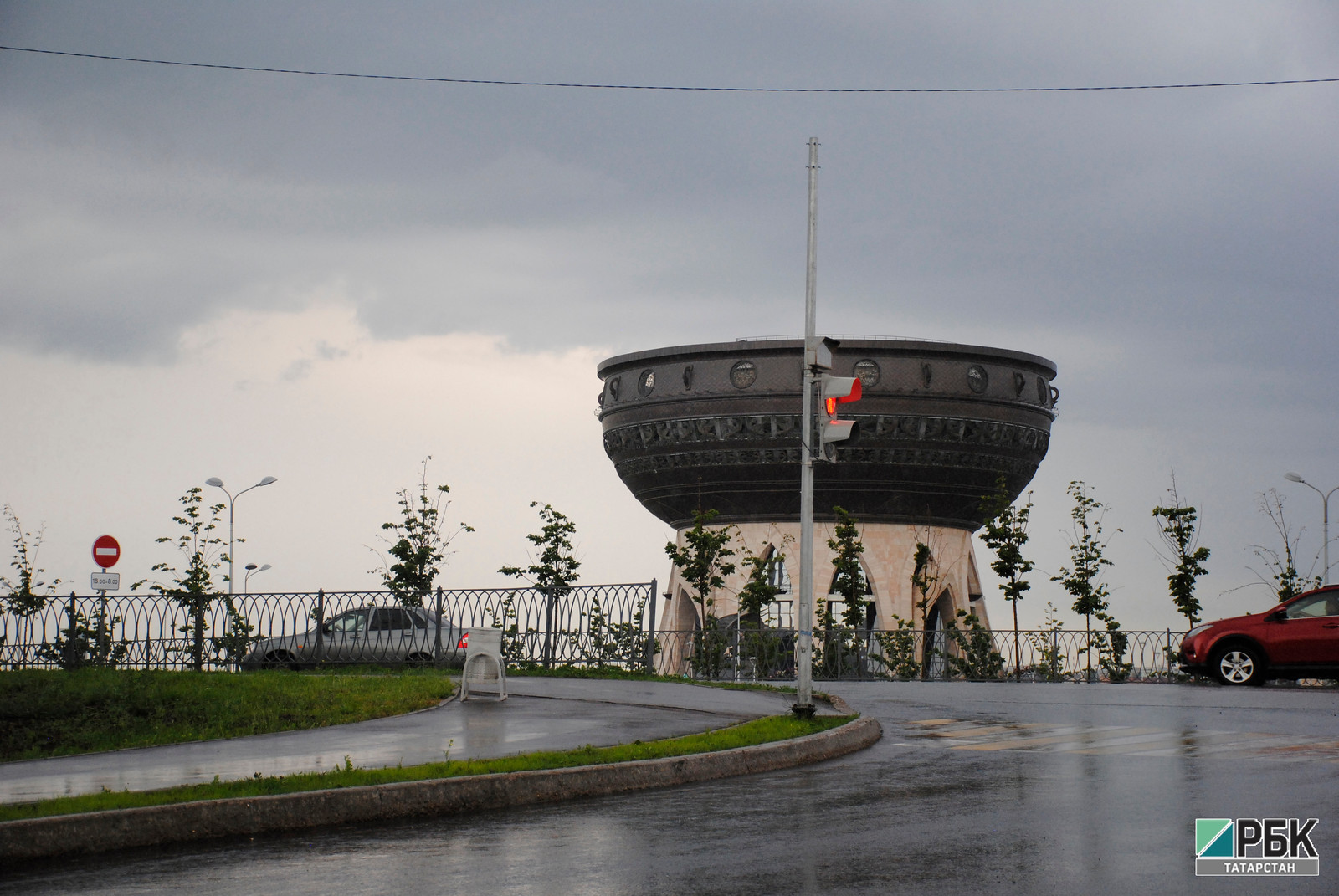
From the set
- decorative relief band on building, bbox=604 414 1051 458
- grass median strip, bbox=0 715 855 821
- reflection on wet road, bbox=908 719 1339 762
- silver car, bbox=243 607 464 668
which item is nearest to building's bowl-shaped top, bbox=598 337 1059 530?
decorative relief band on building, bbox=604 414 1051 458

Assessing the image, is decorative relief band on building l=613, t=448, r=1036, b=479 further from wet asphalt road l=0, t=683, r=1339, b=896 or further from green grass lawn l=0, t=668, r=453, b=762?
wet asphalt road l=0, t=683, r=1339, b=896

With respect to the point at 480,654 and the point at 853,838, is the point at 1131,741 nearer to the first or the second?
the point at 853,838

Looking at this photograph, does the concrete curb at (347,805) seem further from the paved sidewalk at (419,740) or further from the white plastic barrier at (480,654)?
the white plastic barrier at (480,654)

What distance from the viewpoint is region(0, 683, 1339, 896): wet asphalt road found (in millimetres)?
6711

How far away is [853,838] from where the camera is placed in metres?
7.93

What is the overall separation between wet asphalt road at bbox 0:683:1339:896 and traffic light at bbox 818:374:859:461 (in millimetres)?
3290

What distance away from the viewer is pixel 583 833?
8312 mm

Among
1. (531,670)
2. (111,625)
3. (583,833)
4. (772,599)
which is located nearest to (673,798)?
(583,833)

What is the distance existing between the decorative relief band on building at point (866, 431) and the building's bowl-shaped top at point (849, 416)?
0.04 m

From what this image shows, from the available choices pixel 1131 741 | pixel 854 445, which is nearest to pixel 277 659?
pixel 1131 741

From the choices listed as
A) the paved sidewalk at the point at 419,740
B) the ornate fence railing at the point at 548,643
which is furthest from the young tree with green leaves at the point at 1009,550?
the paved sidewalk at the point at 419,740

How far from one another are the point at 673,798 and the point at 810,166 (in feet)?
26.9

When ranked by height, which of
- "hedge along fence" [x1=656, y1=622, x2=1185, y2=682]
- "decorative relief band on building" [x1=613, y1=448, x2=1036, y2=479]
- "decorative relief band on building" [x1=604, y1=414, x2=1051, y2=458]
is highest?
"decorative relief band on building" [x1=604, y1=414, x2=1051, y2=458]

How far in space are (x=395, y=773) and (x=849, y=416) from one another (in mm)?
33582
